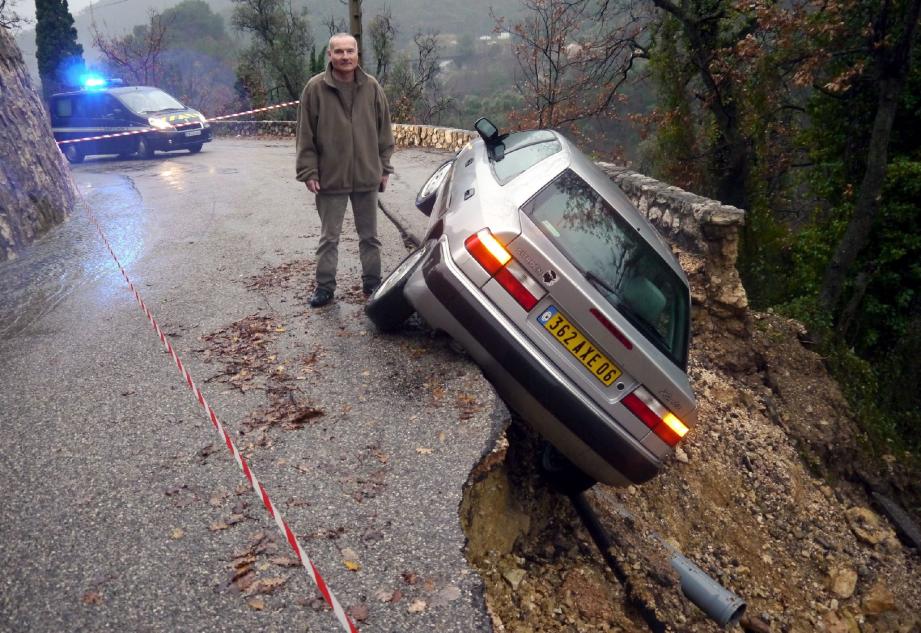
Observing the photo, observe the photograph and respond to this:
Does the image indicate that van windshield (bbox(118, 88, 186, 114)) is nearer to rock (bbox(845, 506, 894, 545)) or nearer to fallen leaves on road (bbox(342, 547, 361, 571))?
fallen leaves on road (bbox(342, 547, 361, 571))

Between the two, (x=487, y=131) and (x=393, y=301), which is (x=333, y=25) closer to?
(x=487, y=131)

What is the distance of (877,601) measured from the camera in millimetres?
5344

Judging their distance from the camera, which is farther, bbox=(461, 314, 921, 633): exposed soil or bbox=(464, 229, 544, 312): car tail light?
bbox=(464, 229, 544, 312): car tail light

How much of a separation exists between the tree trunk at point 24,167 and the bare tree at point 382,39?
1959 centimetres

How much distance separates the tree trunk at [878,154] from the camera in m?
11.2

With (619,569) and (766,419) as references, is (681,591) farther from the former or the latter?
(766,419)

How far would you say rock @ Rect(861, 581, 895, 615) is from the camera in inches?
208

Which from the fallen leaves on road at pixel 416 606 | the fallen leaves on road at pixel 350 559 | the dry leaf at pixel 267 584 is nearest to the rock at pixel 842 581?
the fallen leaves on road at pixel 416 606

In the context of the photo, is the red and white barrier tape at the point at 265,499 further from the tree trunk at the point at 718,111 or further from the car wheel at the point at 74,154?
the car wheel at the point at 74,154

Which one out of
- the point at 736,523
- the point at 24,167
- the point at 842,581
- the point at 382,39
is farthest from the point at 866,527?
the point at 382,39

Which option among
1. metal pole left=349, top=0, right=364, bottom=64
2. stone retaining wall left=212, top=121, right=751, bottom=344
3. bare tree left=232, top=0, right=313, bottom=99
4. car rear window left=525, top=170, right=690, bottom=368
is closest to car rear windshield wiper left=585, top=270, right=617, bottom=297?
car rear window left=525, top=170, right=690, bottom=368

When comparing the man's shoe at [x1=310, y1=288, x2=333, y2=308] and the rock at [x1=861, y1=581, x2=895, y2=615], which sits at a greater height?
the man's shoe at [x1=310, y1=288, x2=333, y2=308]

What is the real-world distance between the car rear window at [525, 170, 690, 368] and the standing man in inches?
71.6

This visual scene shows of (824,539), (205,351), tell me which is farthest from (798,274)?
(205,351)
